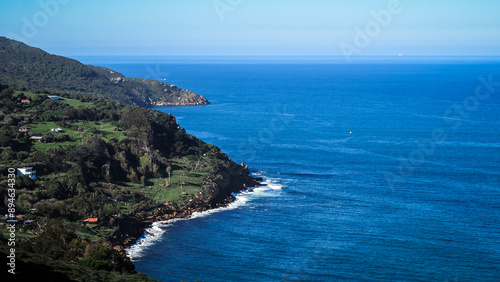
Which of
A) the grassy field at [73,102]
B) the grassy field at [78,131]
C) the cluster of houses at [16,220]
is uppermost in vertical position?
the grassy field at [73,102]

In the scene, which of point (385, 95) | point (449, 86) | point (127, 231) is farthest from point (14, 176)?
point (449, 86)

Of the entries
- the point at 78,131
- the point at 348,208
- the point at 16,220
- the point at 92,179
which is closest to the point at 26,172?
the point at 92,179

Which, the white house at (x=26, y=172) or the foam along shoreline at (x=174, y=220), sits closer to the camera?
the foam along shoreline at (x=174, y=220)

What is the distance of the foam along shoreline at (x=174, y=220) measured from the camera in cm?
A: 4234

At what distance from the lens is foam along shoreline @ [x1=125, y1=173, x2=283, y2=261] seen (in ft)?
139

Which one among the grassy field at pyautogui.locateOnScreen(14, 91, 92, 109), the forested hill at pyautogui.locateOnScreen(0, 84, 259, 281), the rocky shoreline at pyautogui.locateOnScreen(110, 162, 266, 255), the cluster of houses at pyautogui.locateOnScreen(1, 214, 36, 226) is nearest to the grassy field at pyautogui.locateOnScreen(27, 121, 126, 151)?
the forested hill at pyautogui.locateOnScreen(0, 84, 259, 281)

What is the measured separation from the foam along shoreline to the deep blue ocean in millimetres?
182

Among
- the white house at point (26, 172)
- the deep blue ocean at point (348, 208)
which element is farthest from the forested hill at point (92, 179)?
the deep blue ocean at point (348, 208)

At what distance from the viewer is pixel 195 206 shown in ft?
176

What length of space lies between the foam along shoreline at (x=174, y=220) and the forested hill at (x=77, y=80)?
223 feet

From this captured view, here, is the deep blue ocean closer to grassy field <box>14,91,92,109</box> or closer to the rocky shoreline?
the rocky shoreline

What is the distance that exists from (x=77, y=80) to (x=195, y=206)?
90.2 m

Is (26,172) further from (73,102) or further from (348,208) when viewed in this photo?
(348,208)

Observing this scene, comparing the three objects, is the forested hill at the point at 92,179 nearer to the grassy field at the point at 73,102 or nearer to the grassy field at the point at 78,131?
the grassy field at the point at 78,131
